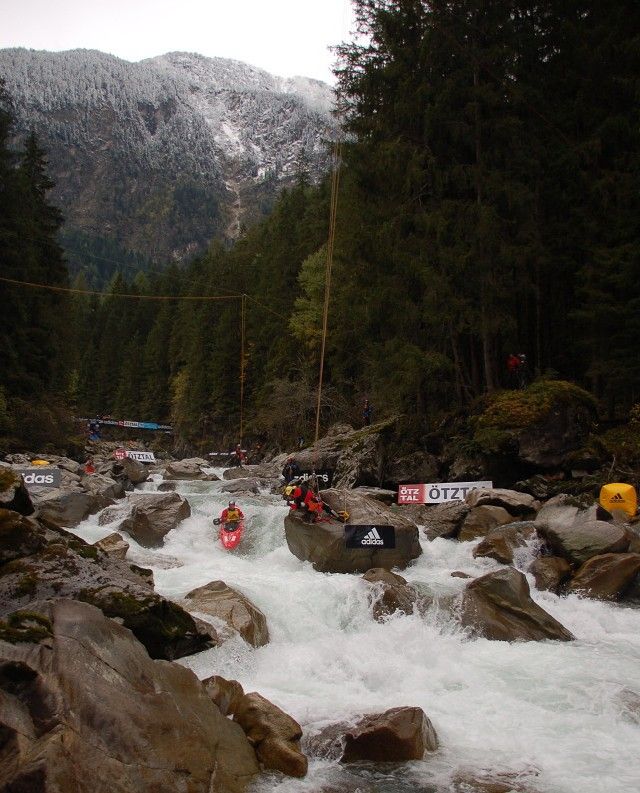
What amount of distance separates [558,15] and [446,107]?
537 cm

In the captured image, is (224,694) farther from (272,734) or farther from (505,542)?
(505,542)

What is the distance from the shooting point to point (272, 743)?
18.0ft

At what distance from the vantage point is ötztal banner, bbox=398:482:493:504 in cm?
1703

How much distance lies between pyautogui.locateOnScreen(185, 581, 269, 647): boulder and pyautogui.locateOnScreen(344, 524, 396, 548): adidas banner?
368cm

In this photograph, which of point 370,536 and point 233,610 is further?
point 370,536

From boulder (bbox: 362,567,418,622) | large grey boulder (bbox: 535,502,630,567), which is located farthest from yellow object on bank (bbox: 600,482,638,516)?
boulder (bbox: 362,567,418,622)

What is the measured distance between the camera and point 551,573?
36.9 feet

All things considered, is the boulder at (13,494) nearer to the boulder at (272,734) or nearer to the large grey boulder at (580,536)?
the boulder at (272,734)

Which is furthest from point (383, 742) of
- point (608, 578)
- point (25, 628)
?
point (608, 578)

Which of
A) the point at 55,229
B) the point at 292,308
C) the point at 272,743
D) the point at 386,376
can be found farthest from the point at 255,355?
the point at 272,743

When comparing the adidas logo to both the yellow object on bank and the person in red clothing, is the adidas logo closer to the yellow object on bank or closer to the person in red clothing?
the person in red clothing

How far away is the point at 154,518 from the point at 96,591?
9562 mm

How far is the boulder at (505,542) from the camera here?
12.6 meters

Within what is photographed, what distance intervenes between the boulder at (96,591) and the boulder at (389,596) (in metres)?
3.50
